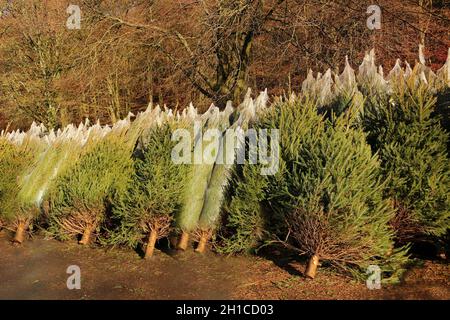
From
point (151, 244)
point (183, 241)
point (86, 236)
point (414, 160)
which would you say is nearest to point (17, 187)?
point (86, 236)

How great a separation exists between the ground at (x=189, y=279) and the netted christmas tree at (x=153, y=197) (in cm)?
36

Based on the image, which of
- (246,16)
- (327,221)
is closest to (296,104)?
(327,221)

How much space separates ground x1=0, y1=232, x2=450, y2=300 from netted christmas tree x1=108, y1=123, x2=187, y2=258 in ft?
Result: 1.19

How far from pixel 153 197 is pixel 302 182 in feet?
7.76

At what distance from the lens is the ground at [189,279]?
4.99m

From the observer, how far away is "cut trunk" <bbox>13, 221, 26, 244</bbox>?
830 cm

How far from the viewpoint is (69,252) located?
7230 millimetres

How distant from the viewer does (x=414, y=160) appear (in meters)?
5.19

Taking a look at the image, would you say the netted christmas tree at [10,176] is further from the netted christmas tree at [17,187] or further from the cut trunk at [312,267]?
the cut trunk at [312,267]

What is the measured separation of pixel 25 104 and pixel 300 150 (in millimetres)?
20237

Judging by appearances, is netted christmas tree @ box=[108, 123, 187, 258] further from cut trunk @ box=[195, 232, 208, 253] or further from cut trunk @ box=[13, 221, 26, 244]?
cut trunk @ box=[13, 221, 26, 244]

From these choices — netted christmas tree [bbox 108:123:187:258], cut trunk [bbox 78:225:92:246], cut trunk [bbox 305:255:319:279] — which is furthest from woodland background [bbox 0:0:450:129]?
cut trunk [bbox 305:255:319:279]

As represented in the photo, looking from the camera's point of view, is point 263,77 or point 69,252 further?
point 263,77
